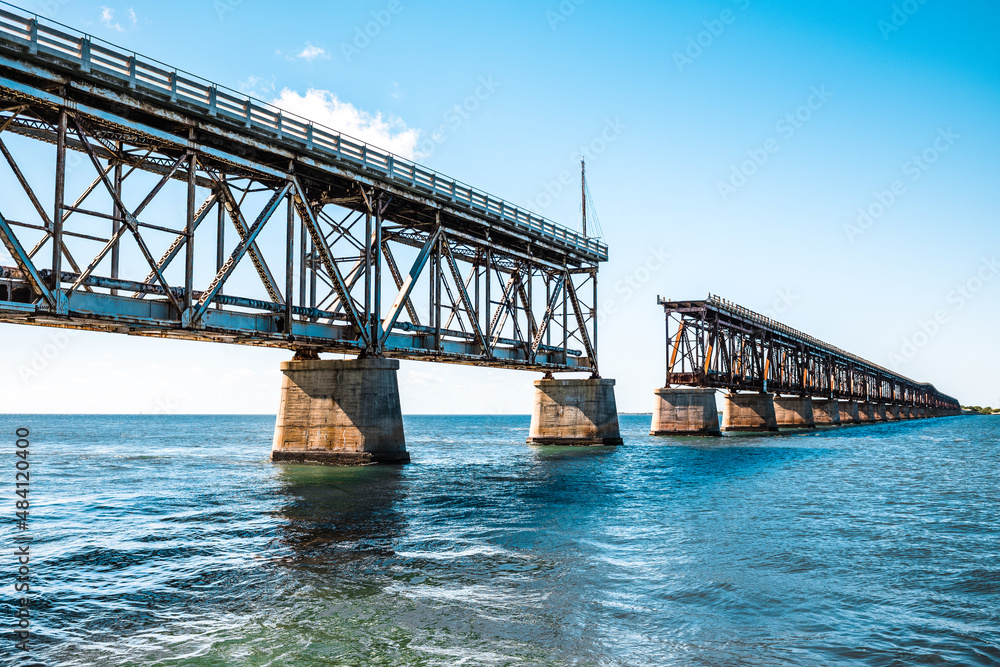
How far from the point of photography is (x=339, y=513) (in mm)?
21359

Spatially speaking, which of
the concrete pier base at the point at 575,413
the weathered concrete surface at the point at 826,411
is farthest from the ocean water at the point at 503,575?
the weathered concrete surface at the point at 826,411

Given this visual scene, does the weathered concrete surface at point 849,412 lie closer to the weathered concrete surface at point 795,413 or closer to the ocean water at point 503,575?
the weathered concrete surface at point 795,413

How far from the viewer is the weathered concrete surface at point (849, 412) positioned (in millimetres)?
147413

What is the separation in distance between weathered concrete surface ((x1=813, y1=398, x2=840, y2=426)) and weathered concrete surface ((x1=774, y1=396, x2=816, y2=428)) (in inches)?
949

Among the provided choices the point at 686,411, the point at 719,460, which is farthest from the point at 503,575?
the point at 686,411

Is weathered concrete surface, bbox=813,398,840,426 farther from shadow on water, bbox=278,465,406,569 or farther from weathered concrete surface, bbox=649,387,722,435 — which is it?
shadow on water, bbox=278,465,406,569

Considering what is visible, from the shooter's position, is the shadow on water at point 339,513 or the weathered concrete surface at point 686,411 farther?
the weathered concrete surface at point 686,411

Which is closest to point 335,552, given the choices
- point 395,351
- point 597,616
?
point 597,616

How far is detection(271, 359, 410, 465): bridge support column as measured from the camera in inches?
1273

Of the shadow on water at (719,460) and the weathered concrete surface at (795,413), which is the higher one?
the weathered concrete surface at (795,413)

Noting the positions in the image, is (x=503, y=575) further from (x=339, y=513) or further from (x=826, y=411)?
(x=826, y=411)

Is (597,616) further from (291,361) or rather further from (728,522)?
(291,361)

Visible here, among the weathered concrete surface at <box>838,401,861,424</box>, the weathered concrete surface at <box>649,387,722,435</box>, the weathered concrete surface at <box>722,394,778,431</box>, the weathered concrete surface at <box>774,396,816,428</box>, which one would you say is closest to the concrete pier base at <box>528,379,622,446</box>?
the weathered concrete surface at <box>649,387,722,435</box>

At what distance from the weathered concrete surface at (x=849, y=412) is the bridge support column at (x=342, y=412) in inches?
5329
